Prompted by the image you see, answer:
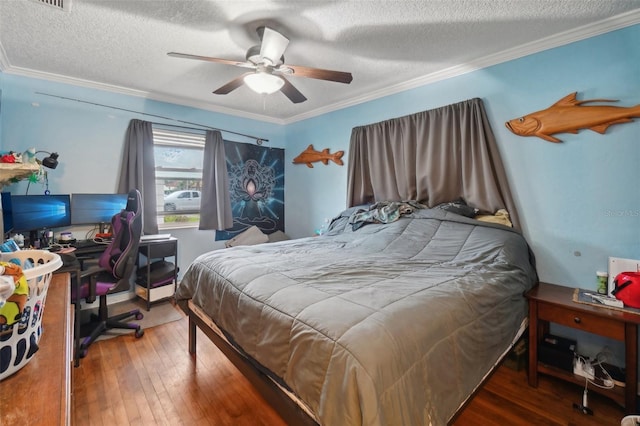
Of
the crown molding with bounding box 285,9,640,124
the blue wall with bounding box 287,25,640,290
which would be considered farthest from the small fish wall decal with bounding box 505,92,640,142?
the crown molding with bounding box 285,9,640,124

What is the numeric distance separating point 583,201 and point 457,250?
0.96 m

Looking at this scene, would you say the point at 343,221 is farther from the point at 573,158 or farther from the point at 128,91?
the point at 128,91

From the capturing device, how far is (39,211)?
2.64 metres

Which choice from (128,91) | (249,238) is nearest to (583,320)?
(249,238)

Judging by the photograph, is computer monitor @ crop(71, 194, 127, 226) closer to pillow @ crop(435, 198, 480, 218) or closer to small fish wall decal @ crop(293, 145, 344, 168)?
small fish wall decal @ crop(293, 145, 344, 168)

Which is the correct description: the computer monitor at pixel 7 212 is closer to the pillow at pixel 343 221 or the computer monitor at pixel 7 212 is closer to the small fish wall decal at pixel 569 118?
the pillow at pixel 343 221

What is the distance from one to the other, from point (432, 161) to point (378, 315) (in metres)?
2.17

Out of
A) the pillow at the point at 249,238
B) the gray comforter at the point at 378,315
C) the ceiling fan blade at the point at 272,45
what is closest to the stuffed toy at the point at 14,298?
the gray comforter at the point at 378,315

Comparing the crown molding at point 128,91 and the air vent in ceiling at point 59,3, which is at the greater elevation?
the crown molding at point 128,91

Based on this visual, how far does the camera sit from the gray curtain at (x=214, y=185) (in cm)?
395

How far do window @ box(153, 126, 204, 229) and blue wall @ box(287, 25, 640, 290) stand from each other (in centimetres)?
330

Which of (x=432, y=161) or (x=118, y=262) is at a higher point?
(x=432, y=161)

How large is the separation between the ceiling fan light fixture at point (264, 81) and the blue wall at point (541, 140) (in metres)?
1.57

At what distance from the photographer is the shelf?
200cm
